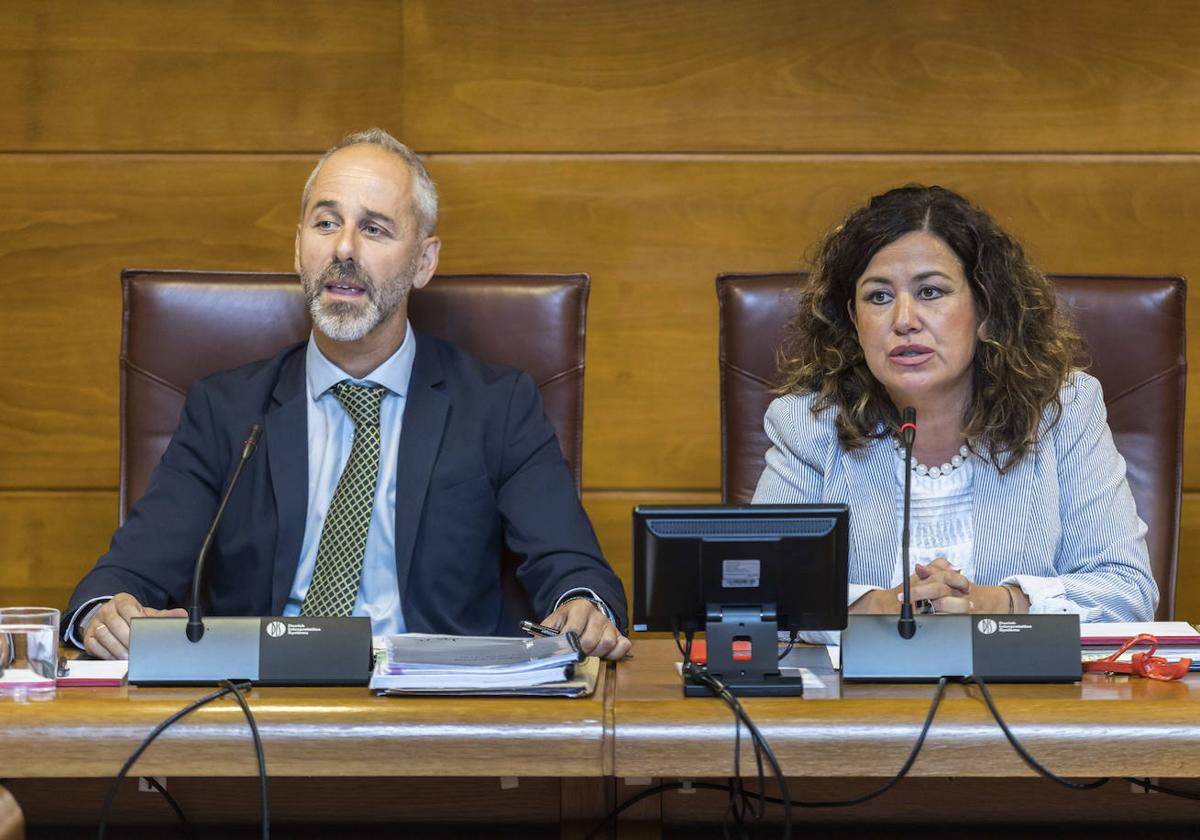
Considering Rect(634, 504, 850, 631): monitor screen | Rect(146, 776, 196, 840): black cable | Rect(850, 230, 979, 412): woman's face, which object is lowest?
Rect(146, 776, 196, 840): black cable

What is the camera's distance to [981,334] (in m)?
2.21

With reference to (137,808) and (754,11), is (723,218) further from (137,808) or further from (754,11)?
(137,808)

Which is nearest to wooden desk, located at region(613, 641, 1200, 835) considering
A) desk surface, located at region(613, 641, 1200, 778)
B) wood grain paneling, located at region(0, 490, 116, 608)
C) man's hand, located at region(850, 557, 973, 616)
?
desk surface, located at region(613, 641, 1200, 778)

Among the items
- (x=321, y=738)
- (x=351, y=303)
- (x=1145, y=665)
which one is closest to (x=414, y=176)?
(x=351, y=303)

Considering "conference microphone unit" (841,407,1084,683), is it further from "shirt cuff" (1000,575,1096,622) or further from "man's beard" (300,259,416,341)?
"man's beard" (300,259,416,341)

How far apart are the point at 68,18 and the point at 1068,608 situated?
239cm

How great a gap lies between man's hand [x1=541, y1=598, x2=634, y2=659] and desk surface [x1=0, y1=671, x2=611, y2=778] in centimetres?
32

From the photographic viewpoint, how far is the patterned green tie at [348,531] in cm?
216

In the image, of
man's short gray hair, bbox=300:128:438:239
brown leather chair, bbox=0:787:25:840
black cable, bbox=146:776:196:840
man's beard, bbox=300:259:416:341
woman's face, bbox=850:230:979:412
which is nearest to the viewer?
brown leather chair, bbox=0:787:25:840

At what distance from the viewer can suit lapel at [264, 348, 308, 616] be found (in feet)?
7.16

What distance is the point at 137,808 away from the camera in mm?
1682

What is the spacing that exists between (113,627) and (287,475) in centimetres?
52

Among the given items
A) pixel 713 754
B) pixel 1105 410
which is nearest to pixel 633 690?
pixel 713 754

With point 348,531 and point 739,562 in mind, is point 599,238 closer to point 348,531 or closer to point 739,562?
point 348,531
